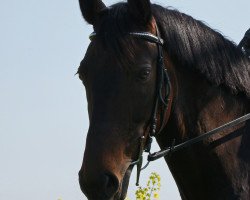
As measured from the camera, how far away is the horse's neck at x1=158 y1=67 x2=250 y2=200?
16.6 feet

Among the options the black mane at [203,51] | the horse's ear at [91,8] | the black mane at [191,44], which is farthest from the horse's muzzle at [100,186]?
the horse's ear at [91,8]

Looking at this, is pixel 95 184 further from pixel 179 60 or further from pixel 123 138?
pixel 179 60

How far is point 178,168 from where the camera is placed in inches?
202

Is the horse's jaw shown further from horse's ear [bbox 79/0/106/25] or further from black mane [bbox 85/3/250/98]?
horse's ear [bbox 79/0/106/25]

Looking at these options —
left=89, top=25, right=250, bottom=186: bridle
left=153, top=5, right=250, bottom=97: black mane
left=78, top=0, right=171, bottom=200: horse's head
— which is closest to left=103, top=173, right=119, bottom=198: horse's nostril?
left=78, top=0, right=171, bottom=200: horse's head

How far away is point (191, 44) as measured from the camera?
17.1 ft

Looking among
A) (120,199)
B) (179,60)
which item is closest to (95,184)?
(120,199)

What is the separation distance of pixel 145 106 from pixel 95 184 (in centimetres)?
74

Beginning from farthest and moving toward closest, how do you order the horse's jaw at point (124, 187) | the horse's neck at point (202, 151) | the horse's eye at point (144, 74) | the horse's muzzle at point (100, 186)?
the horse's neck at point (202, 151)
the horse's eye at point (144, 74)
the horse's jaw at point (124, 187)
the horse's muzzle at point (100, 186)

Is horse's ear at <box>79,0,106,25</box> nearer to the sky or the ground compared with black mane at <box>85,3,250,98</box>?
nearer to the sky

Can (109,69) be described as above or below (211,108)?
above

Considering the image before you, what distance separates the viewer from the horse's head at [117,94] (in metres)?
4.45

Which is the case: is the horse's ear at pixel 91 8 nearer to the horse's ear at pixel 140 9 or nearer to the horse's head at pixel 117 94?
the horse's head at pixel 117 94

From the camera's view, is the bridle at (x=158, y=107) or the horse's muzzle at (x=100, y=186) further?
the bridle at (x=158, y=107)
